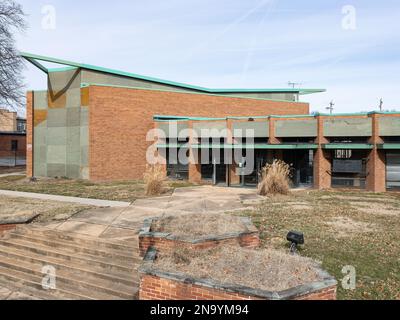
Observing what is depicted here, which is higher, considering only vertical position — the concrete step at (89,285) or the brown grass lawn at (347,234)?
the brown grass lawn at (347,234)

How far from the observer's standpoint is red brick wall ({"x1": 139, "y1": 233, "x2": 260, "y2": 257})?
26.4 ft

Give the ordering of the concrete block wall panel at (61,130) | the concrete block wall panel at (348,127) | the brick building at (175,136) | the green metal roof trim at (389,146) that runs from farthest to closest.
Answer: the concrete block wall panel at (61,130)
the brick building at (175,136)
the concrete block wall panel at (348,127)
the green metal roof trim at (389,146)

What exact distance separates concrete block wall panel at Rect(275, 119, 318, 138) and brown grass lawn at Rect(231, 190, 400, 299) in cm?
656

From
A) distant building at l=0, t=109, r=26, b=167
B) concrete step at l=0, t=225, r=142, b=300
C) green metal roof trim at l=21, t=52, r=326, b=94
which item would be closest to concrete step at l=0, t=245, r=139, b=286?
concrete step at l=0, t=225, r=142, b=300

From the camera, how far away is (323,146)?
22.2 metres

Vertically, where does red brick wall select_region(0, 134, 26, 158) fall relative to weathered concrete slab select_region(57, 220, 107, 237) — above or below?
above

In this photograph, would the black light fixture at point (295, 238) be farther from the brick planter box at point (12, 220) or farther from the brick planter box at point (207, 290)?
the brick planter box at point (12, 220)

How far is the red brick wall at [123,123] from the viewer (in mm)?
26031

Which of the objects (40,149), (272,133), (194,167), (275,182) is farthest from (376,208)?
(40,149)

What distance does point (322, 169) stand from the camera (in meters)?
22.5

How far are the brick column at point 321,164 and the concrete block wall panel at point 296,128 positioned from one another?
392mm

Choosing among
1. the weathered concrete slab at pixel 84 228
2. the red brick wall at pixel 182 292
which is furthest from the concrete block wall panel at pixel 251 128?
the red brick wall at pixel 182 292

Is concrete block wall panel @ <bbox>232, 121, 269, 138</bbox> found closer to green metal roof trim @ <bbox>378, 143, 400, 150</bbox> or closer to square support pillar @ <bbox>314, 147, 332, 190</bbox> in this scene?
square support pillar @ <bbox>314, 147, 332, 190</bbox>
